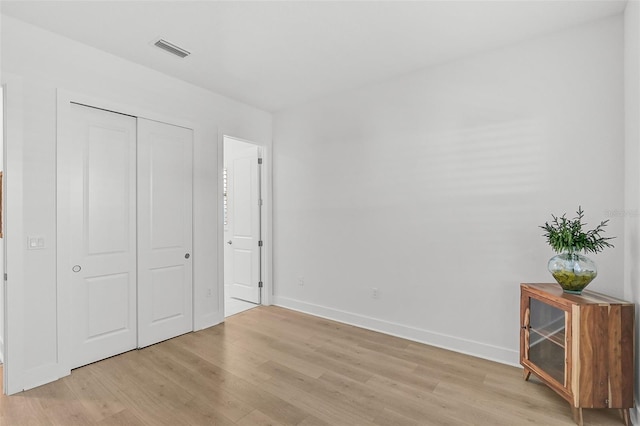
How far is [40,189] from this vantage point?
256cm

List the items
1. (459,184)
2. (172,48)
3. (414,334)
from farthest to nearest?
(414,334)
(459,184)
(172,48)

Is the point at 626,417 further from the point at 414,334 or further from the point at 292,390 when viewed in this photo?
the point at 292,390

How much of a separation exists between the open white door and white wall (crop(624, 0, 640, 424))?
156 inches

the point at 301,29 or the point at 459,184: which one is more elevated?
the point at 301,29

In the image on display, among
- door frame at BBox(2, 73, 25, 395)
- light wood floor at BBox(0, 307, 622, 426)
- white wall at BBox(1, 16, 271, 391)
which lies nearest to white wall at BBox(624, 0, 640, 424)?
light wood floor at BBox(0, 307, 622, 426)

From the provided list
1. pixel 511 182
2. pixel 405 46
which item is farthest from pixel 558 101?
pixel 405 46

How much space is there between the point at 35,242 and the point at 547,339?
13.3ft

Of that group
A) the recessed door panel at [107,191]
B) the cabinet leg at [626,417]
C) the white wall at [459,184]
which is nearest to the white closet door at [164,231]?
the recessed door panel at [107,191]

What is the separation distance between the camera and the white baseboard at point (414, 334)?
2912 millimetres

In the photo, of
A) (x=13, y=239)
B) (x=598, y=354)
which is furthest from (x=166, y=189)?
(x=598, y=354)

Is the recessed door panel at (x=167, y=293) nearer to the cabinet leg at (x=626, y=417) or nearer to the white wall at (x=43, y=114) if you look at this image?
the white wall at (x=43, y=114)

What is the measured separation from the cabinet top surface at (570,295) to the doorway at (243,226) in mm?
3402

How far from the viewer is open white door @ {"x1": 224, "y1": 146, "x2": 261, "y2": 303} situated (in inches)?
187

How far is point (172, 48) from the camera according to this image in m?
2.87
